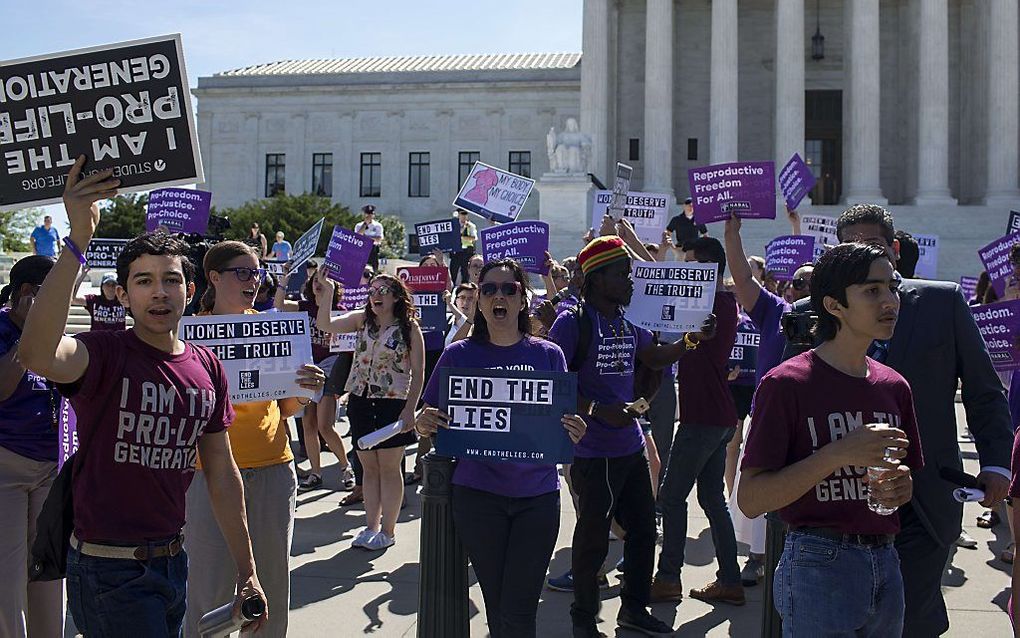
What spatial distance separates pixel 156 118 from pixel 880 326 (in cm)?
290

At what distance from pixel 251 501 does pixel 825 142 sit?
4552 centimetres

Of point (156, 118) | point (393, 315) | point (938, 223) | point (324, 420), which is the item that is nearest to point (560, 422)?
point (156, 118)

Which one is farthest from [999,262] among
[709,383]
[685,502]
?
[685,502]

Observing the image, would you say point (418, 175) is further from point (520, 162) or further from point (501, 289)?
point (501, 289)

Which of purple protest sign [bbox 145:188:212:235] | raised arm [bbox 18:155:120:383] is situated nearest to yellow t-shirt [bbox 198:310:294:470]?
raised arm [bbox 18:155:120:383]

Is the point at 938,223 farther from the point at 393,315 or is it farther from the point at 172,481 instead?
the point at 172,481

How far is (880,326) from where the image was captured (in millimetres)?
3418

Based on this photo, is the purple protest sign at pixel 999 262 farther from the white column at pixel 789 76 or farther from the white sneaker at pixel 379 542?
the white column at pixel 789 76

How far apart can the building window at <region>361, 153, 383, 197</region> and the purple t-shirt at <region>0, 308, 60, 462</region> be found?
181 ft

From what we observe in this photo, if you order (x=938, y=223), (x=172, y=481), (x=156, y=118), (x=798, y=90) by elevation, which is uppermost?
(x=798, y=90)

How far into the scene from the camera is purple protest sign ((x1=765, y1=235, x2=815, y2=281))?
12773 millimetres

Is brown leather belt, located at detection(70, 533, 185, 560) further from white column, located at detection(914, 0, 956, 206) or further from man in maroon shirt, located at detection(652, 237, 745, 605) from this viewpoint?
white column, located at detection(914, 0, 956, 206)

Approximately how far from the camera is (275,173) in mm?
60500

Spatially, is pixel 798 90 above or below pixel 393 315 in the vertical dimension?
above
